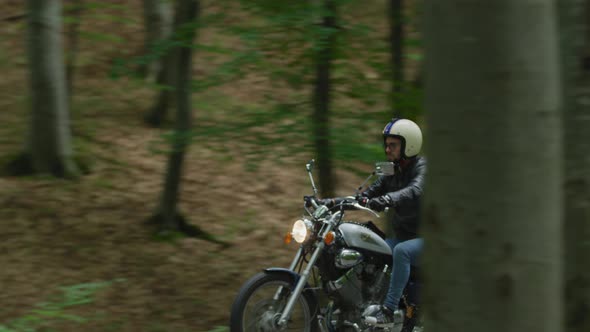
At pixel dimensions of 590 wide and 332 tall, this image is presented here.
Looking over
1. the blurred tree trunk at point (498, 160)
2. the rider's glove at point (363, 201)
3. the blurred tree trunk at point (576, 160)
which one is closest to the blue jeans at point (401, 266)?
the rider's glove at point (363, 201)

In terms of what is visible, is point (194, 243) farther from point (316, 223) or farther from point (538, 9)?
point (538, 9)

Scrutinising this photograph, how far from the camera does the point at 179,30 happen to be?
7254mm

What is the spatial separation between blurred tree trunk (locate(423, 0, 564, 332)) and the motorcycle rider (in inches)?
136

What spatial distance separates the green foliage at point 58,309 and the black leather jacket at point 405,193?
9.87 ft

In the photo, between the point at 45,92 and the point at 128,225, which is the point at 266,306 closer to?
the point at 128,225

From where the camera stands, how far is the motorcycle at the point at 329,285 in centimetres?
555

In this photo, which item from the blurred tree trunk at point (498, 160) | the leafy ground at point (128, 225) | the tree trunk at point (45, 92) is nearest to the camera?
the blurred tree trunk at point (498, 160)

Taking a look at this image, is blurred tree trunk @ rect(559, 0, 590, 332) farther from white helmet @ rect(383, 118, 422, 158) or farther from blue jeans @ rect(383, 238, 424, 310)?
white helmet @ rect(383, 118, 422, 158)

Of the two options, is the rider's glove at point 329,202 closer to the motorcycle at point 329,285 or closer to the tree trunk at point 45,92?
the motorcycle at point 329,285

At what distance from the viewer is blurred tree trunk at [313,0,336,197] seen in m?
6.52

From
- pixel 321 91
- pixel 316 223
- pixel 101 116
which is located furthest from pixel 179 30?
pixel 101 116

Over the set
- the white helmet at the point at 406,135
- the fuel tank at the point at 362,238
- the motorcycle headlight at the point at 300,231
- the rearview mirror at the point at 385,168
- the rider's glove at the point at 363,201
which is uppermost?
the white helmet at the point at 406,135

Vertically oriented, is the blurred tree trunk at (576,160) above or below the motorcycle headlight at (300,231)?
above

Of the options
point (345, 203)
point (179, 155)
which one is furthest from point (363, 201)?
point (179, 155)
